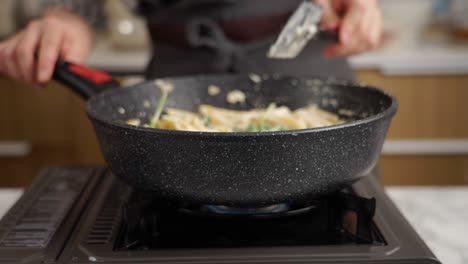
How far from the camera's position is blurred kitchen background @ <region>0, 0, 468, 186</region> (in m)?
2.11

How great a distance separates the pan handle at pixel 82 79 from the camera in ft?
3.00

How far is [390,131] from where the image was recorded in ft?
7.16

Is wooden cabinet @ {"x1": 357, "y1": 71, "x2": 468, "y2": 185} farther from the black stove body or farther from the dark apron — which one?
the black stove body

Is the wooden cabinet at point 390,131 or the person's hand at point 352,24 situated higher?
the person's hand at point 352,24

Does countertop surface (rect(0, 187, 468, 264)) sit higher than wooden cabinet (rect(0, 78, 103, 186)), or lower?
higher

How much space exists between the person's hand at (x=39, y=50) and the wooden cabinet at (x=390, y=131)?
117 cm

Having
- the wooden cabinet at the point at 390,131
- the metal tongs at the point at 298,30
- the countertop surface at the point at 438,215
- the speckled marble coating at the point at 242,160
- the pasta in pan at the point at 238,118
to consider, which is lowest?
the wooden cabinet at the point at 390,131

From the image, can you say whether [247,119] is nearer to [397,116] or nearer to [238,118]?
[238,118]

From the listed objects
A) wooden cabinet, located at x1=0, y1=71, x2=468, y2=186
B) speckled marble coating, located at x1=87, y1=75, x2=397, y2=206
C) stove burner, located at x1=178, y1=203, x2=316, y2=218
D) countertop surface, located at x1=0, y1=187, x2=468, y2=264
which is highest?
speckled marble coating, located at x1=87, y1=75, x2=397, y2=206

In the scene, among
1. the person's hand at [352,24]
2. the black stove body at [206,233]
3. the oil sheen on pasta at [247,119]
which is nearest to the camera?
the black stove body at [206,233]

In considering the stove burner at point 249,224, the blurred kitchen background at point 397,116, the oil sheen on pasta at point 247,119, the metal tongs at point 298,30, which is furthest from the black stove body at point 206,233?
the blurred kitchen background at point 397,116

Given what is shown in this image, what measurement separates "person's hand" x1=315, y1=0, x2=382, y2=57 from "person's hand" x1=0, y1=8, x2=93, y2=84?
1.31 ft

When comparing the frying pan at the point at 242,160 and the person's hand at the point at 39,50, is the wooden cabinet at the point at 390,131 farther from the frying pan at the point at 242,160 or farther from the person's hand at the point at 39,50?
the frying pan at the point at 242,160

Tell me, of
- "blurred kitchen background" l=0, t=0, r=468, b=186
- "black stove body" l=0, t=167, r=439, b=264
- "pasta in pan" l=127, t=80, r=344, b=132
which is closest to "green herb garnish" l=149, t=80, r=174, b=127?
"pasta in pan" l=127, t=80, r=344, b=132
